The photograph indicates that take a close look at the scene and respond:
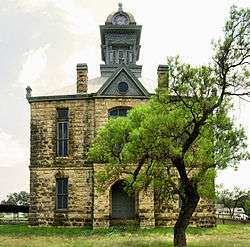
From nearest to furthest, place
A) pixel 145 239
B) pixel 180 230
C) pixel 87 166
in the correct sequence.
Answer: pixel 180 230 → pixel 145 239 → pixel 87 166

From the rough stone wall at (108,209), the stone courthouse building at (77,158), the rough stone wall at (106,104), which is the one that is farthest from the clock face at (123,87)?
the rough stone wall at (108,209)

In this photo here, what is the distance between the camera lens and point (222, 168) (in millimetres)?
24516

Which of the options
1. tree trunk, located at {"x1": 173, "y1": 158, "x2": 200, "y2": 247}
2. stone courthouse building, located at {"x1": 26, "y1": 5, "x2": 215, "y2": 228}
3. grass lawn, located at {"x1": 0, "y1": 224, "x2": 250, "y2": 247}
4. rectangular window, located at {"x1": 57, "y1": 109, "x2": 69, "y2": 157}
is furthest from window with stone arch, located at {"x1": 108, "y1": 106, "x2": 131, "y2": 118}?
tree trunk, located at {"x1": 173, "y1": 158, "x2": 200, "y2": 247}

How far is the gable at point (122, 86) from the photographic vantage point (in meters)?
39.0

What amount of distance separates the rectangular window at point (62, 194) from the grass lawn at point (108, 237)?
220 cm

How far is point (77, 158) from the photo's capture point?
39.0 metres

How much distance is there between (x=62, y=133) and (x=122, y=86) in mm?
5468

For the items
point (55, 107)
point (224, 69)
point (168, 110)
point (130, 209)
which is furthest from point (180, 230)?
point (55, 107)

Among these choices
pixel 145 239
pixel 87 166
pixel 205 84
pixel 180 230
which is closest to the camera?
pixel 205 84

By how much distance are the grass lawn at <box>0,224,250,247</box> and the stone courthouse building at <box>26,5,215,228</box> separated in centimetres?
205

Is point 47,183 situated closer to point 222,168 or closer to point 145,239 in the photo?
point 145,239

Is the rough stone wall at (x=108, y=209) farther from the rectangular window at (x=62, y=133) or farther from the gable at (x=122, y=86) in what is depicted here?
the gable at (x=122, y=86)

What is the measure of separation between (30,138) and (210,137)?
59.3 ft

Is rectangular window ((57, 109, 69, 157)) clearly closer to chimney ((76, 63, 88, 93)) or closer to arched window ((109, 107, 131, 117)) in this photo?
chimney ((76, 63, 88, 93))
